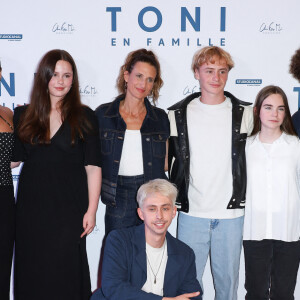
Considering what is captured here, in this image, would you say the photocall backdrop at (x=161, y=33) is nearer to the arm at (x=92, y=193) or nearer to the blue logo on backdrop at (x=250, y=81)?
the blue logo on backdrop at (x=250, y=81)

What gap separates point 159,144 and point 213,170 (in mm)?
366

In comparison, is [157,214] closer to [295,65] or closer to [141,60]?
[141,60]

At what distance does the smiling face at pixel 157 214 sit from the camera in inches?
82.4

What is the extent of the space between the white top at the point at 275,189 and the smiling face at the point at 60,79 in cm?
116

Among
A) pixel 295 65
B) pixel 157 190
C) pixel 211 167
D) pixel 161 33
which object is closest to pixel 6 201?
pixel 157 190

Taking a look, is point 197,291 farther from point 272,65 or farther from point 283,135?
point 272,65

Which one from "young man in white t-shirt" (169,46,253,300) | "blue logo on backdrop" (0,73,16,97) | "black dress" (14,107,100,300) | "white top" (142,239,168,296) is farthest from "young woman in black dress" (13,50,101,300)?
"blue logo on backdrop" (0,73,16,97)

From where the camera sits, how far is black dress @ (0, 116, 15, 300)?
2.33 m

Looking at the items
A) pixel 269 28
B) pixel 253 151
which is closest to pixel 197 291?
pixel 253 151

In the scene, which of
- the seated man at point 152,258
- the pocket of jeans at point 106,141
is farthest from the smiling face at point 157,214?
the pocket of jeans at point 106,141

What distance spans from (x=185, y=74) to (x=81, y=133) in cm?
107

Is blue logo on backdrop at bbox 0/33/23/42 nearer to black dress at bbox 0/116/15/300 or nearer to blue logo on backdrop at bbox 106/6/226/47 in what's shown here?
blue logo on backdrop at bbox 106/6/226/47

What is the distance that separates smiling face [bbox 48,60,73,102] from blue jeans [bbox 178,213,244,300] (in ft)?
3.43

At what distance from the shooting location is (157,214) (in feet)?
6.87
